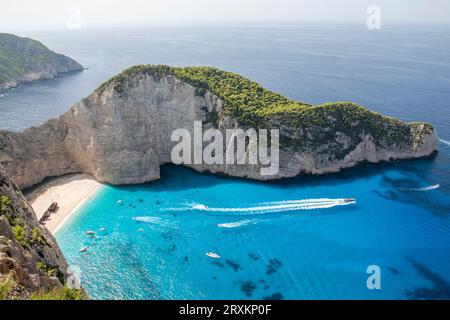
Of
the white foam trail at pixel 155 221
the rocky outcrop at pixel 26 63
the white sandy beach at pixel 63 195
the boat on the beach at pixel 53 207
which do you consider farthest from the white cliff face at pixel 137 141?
the rocky outcrop at pixel 26 63

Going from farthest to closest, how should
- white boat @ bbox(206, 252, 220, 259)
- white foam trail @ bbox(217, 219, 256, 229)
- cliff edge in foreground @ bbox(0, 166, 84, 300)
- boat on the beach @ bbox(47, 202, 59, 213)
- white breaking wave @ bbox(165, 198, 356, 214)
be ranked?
boat on the beach @ bbox(47, 202, 59, 213)
white breaking wave @ bbox(165, 198, 356, 214)
white foam trail @ bbox(217, 219, 256, 229)
white boat @ bbox(206, 252, 220, 259)
cliff edge in foreground @ bbox(0, 166, 84, 300)

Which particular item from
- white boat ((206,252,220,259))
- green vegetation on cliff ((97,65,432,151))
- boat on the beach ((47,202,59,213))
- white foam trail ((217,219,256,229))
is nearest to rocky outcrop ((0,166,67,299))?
white boat ((206,252,220,259))

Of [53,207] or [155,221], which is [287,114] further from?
[53,207]

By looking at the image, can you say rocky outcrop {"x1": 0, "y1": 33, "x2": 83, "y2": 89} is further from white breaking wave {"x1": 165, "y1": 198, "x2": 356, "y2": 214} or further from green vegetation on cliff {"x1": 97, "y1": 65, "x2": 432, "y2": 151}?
white breaking wave {"x1": 165, "y1": 198, "x2": 356, "y2": 214}

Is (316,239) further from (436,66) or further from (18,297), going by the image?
(436,66)

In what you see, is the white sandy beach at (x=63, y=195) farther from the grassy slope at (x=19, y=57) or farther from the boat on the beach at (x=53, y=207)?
the grassy slope at (x=19, y=57)

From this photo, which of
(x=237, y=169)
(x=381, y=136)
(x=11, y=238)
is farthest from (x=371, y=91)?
(x=11, y=238)
